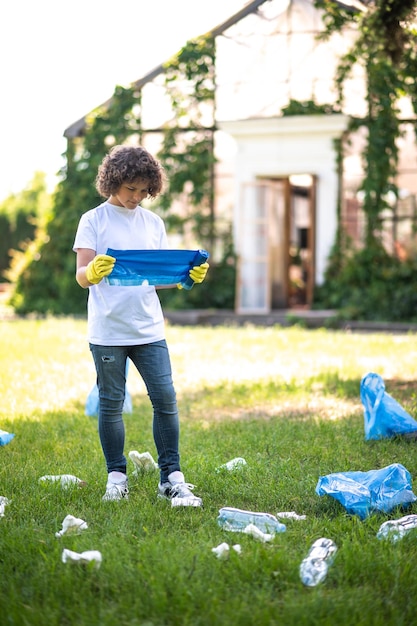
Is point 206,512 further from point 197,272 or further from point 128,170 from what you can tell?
point 128,170

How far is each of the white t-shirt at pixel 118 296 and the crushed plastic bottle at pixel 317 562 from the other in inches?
50.9

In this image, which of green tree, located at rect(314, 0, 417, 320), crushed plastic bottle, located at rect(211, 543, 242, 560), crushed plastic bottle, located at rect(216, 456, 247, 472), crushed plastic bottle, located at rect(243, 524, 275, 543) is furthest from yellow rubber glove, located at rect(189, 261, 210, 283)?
green tree, located at rect(314, 0, 417, 320)

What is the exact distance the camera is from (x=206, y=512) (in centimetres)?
378

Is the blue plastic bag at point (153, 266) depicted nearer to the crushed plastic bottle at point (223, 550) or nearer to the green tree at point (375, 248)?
the crushed plastic bottle at point (223, 550)

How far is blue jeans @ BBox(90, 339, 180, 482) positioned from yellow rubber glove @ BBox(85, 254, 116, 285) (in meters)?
0.38

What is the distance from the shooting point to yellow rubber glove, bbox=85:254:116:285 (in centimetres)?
374

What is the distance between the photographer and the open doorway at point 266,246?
15.4m

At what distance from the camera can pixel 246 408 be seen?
653cm

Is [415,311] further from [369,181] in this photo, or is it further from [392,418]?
[392,418]

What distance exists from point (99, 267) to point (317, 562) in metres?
1.55

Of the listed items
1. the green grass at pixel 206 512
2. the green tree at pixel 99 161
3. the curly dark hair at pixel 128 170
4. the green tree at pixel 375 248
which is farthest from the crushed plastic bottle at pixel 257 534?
the green tree at pixel 99 161

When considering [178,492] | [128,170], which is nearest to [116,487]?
[178,492]

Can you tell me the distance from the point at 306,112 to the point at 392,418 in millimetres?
11155

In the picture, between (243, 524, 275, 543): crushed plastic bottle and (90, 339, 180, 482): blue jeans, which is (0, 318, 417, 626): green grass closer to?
(243, 524, 275, 543): crushed plastic bottle
